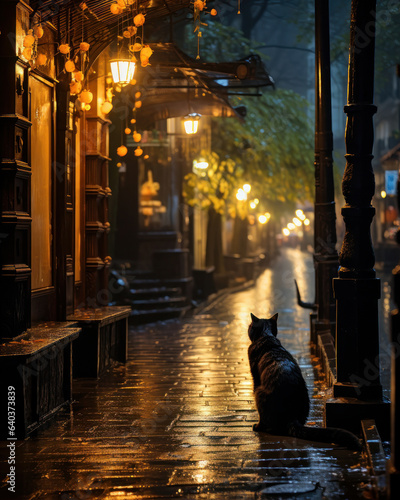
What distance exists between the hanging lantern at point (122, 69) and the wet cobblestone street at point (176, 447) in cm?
449

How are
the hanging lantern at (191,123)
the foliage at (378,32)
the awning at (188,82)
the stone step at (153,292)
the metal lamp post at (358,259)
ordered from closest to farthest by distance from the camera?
the metal lamp post at (358,259)
the awning at (188,82)
the hanging lantern at (191,123)
the stone step at (153,292)
the foliage at (378,32)

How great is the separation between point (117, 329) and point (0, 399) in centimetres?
524

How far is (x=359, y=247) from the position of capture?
775 centimetres

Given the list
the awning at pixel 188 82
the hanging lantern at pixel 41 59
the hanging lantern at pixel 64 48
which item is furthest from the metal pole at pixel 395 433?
the awning at pixel 188 82

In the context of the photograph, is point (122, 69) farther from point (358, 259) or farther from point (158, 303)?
point (158, 303)

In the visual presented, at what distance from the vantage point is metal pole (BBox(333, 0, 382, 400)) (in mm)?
7727

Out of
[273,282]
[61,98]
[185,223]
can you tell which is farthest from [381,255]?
[61,98]

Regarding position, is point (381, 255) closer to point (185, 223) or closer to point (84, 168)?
point (185, 223)

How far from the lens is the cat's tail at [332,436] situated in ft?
22.6

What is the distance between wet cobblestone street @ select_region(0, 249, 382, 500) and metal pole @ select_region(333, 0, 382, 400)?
0.93 meters

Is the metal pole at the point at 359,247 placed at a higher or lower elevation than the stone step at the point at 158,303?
higher

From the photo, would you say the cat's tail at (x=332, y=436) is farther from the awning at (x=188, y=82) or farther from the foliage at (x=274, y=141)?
the foliage at (x=274, y=141)

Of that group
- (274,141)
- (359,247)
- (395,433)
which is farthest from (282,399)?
(274,141)

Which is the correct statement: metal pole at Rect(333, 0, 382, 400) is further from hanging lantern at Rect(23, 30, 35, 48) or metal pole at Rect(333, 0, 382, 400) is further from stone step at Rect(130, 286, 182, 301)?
stone step at Rect(130, 286, 182, 301)
